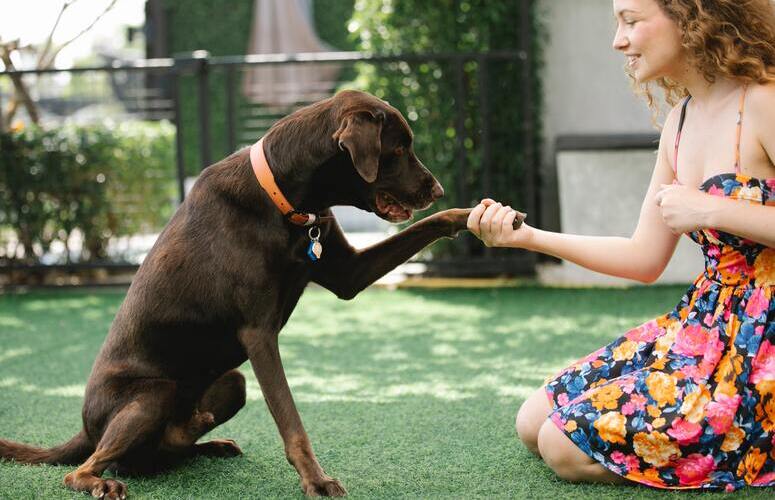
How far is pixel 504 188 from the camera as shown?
7.13m

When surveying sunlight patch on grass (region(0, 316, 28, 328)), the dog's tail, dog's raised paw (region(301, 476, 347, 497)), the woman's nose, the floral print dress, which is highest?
the woman's nose

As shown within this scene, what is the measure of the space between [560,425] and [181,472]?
1201 millimetres

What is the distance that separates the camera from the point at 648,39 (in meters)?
2.62

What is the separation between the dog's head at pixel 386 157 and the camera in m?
2.60

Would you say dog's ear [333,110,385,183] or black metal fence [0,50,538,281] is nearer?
dog's ear [333,110,385,183]

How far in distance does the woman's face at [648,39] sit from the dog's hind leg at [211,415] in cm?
158

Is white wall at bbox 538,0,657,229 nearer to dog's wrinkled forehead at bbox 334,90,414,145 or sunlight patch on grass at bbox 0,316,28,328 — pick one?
sunlight patch on grass at bbox 0,316,28,328

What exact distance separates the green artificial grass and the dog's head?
0.82 m

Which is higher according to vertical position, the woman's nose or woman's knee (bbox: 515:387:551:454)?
the woman's nose

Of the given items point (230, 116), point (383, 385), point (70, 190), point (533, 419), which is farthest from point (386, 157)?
point (70, 190)

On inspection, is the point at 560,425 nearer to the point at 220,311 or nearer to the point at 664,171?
the point at 664,171

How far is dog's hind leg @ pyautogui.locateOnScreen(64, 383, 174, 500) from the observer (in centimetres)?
264

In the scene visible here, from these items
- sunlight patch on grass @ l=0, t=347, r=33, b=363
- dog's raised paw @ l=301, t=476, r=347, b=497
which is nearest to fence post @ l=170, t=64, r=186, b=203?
sunlight patch on grass @ l=0, t=347, r=33, b=363

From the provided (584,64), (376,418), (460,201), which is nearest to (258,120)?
(460,201)
